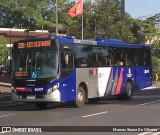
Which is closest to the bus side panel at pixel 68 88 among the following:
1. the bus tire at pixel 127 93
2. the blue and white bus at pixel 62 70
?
the blue and white bus at pixel 62 70

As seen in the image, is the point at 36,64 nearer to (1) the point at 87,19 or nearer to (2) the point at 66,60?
(2) the point at 66,60

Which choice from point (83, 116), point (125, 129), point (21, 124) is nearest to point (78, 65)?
point (83, 116)

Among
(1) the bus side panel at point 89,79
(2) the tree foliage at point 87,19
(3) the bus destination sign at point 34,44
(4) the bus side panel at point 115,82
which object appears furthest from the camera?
(2) the tree foliage at point 87,19

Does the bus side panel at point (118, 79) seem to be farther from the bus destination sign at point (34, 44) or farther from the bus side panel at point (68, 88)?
the bus destination sign at point (34, 44)

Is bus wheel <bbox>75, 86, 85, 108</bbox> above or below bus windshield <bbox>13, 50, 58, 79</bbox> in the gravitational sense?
below

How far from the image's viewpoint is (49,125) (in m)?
13.4

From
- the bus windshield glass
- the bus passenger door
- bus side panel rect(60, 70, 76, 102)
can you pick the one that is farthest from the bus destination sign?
bus side panel rect(60, 70, 76, 102)

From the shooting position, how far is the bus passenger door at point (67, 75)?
18.6 metres

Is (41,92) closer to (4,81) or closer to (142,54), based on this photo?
(142,54)

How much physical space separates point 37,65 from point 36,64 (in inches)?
3.0

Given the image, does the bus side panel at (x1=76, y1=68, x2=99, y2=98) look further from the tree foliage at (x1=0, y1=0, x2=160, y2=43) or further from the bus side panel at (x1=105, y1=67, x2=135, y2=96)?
the tree foliage at (x1=0, y1=0, x2=160, y2=43)

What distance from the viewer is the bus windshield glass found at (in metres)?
18.3

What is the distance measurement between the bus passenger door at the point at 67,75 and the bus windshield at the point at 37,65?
0.41 m

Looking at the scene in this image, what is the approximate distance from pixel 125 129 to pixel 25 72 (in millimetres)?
7505
